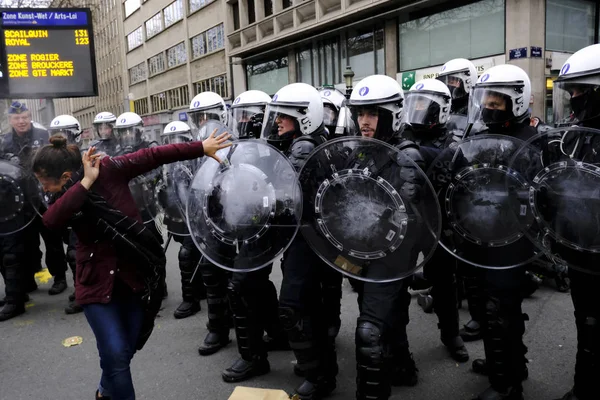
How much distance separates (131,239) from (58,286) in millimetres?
3802

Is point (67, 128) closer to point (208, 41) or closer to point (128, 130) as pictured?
point (128, 130)

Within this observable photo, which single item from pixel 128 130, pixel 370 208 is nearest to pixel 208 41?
pixel 128 130

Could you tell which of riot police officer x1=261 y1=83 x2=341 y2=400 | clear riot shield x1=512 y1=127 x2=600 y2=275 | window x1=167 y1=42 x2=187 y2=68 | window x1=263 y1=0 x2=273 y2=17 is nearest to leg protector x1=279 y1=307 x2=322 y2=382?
riot police officer x1=261 y1=83 x2=341 y2=400

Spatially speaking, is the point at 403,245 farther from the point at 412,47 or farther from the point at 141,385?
the point at 412,47

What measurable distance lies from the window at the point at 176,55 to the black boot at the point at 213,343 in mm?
31062

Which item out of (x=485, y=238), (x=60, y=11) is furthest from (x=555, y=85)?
(x=60, y=11)

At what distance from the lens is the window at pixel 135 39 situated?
133ft

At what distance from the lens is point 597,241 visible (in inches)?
90.5

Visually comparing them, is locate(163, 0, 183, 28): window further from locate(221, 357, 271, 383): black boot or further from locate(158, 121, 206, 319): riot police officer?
locate(221, 357, 271, 383): black boot

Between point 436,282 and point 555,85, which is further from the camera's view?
point 436,282

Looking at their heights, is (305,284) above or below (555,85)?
below

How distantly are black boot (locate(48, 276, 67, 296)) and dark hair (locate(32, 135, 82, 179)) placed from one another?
360 centimetres

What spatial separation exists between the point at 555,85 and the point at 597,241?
961mm

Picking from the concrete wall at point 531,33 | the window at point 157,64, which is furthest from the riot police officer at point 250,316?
the window at point 157,64
